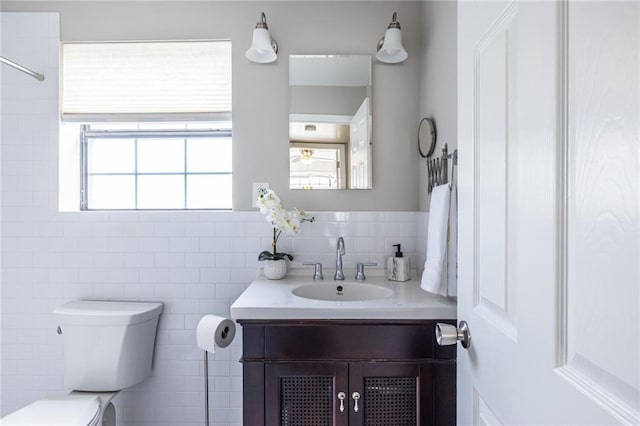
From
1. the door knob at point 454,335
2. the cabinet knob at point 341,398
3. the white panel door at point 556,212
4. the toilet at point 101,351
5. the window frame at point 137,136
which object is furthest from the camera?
the window frame at point 137,136

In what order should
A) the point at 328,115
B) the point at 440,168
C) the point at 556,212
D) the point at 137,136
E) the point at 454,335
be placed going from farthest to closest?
the point at 137,136
the point at 328,115
the point at 440,168
the point at 454,335
the point at 556,212

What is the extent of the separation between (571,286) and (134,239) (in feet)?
6.23

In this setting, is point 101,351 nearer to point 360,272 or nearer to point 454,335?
point 360,272

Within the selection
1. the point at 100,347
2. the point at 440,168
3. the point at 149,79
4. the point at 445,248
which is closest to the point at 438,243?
the point at 445,248

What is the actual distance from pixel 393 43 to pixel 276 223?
40.2 inches

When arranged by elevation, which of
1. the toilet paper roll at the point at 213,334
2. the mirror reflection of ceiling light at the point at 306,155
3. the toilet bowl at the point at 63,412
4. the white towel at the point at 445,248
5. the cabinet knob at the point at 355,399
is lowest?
the toilet bowl at the point at 63,412

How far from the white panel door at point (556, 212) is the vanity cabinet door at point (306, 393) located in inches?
22.8

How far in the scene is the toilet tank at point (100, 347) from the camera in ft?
5.37

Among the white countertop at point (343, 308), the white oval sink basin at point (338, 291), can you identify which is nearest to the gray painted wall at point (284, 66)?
the white oval sink basin at point (338, 291)

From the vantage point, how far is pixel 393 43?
1.71 metres

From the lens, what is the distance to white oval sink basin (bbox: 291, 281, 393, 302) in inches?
64.6

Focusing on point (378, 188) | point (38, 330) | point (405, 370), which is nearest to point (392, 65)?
point (378, 188)

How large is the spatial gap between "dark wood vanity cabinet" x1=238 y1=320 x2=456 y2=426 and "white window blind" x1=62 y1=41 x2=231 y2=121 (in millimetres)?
1209

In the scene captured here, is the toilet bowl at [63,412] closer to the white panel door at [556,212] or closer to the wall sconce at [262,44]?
the white panel door at [556,212]
